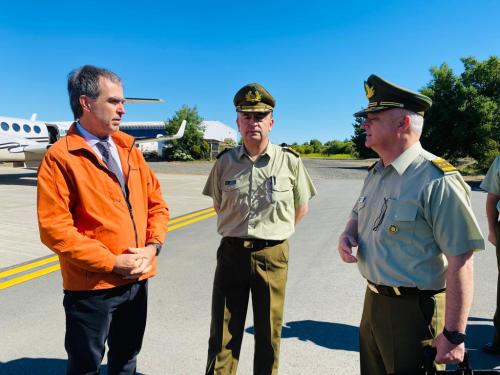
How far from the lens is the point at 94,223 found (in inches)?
75.4

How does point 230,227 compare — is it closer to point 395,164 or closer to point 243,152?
point 243,152

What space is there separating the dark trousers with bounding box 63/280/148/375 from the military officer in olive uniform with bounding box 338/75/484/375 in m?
1.37

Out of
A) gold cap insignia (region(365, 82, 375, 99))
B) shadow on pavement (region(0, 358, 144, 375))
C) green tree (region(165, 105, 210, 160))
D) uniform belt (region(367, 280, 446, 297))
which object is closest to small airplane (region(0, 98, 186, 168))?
shadow on pavement (region(0, 358, 144, 375))

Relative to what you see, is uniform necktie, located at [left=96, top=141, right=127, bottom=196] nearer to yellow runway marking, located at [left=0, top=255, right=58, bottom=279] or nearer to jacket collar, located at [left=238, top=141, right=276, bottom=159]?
jacket collar, located at [left=238, top=141, right=276, bottom=159]

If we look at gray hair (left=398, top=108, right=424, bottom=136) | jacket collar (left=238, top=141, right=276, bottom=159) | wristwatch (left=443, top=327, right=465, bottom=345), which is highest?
gray hair (left=398, top=108, right=424, bottom=136)

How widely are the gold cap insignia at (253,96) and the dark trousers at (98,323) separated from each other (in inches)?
56.3

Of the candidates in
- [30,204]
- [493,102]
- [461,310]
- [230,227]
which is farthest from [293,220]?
[493,102]

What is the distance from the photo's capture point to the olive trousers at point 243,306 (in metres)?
2.47

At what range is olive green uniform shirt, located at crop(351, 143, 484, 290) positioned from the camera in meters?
1.53

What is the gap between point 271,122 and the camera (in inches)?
105

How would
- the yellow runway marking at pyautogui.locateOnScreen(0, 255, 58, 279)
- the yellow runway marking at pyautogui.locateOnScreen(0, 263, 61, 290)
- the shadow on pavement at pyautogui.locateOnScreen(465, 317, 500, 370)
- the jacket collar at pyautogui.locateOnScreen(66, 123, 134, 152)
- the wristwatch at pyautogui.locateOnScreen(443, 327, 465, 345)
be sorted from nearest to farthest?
the wristwatch at pyautogui.locateOnScreen(443, 327, 465, 345), the jacket collar at pyautogui.locateOnScreen(66, 123, 134, 152), the shadow on pavement at pyautogui.locateOnScreen(465, 317, 500, 370), the yellow runway marking at pyautogui.locateOnScreen(0, 263, 61, 290), the yellow runway marking at pyautogui.locateOnScreen(0, 255, 58, 279)

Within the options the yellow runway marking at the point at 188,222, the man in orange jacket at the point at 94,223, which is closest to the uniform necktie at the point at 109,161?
the man in orange jacket at the point at 94,223

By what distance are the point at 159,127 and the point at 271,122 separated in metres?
61.3

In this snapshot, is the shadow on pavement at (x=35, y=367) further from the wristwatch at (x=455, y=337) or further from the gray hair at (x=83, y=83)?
the wristwatch at (x=455, y=337)
